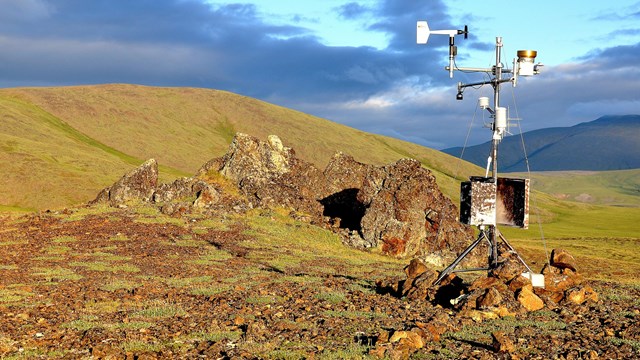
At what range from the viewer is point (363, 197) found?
46281mm

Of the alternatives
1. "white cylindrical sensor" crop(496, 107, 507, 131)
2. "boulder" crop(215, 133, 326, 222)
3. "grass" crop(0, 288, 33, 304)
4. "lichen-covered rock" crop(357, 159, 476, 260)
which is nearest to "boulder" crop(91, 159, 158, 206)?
"boulder" crop(215, 133, 326, 222)

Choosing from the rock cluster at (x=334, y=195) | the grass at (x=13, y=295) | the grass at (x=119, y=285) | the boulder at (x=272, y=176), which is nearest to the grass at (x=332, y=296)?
the grass at (x=119, y=285)

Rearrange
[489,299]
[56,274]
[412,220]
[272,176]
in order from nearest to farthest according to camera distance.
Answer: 1. [489,299]
2. [56,274]
3. [412,220]
4. [272,176]

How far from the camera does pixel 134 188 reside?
163 ft

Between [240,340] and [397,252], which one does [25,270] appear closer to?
[240,340]

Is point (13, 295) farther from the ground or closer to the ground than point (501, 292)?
closer to the ground

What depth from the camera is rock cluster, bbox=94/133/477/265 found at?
40.4 m

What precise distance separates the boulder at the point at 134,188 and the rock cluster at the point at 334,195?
0.08m

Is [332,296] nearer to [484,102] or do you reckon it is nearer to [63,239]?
[484,102]

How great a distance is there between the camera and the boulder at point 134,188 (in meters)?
49.2

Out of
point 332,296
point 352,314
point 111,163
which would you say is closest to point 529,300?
point 352,314

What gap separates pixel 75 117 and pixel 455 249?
16846cm

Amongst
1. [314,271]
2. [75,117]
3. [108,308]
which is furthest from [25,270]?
[75,117]

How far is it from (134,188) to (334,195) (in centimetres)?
1665
